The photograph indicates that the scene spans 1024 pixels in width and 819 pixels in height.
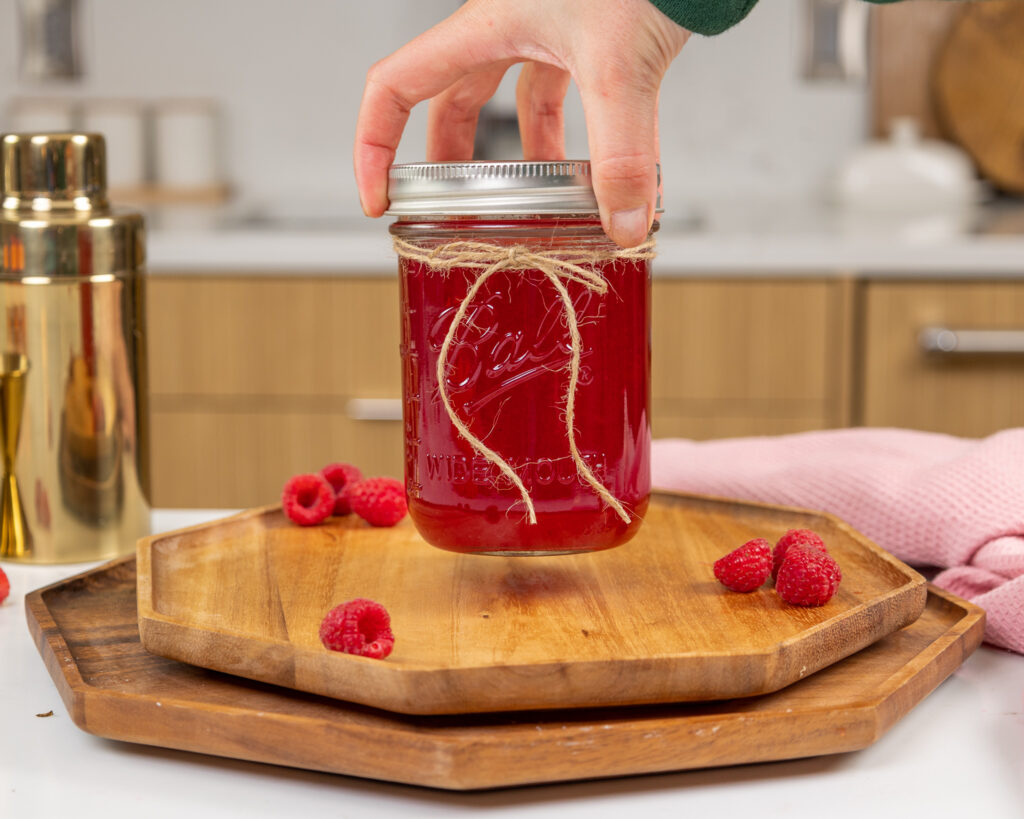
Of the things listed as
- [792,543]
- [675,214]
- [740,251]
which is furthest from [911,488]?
[675,214]

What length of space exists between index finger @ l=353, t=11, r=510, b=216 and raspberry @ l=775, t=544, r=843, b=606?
313 millimetres

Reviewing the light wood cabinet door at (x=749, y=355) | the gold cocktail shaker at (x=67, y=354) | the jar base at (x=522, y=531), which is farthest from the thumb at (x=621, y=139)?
the light wood cabinet door at (x=749, y=355)

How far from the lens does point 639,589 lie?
738 millimetres

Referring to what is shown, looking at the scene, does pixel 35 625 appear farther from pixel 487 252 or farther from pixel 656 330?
pixel 656 330

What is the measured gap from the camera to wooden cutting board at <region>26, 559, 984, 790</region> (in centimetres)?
56

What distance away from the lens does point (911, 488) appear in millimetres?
884

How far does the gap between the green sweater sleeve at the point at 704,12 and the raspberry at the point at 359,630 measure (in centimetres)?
33

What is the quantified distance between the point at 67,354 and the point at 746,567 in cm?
49

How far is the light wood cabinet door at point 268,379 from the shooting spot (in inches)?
79.4

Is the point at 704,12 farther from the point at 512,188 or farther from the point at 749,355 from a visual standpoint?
the point at 749,355

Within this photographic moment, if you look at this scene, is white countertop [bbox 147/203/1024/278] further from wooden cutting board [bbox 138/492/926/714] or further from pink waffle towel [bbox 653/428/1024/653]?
wooden cutting board [bbox 138/492/926/714]

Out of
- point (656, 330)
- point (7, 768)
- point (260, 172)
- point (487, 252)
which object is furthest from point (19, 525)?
point (260, 172)

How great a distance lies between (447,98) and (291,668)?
0.43 meters

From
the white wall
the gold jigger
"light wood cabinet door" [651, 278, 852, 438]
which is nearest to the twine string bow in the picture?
the gold jigger
